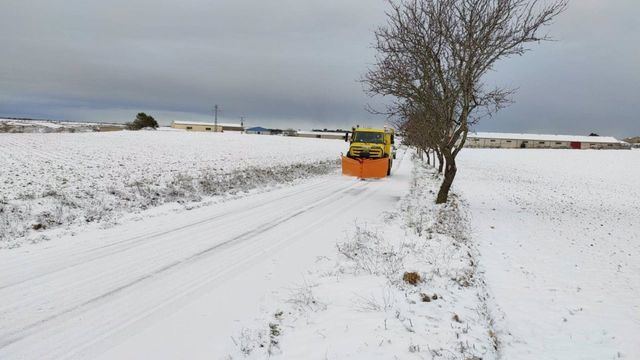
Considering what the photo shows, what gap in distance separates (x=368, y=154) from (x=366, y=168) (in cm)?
154

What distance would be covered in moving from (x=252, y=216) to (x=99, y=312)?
6.08m

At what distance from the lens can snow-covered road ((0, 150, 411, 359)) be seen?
4223 mm

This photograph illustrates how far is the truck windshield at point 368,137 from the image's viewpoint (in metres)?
24.4

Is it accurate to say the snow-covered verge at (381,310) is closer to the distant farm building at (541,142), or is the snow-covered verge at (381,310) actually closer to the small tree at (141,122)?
the small tree at (141,122)

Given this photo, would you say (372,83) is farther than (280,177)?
No

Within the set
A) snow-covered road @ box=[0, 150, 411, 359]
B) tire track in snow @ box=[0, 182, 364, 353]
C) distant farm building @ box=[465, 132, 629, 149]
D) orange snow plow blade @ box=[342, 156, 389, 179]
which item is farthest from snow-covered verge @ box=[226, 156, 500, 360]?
distant farm building @ box=[465, 132, 629, 149]

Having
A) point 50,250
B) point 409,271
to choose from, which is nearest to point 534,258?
point 409,271

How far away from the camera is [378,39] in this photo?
1428 centimetres

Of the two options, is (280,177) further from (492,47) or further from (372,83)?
(492,47)

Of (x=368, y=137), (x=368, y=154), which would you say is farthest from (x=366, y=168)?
(x=368, y=137)

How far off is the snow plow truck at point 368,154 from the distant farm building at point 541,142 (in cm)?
10736

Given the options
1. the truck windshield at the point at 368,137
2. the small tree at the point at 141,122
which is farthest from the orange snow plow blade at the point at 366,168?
the small tree at the point at 141,122

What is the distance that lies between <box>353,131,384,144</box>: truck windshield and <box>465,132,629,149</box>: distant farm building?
352ft

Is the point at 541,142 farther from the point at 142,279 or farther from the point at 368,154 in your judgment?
the point at 142,279
